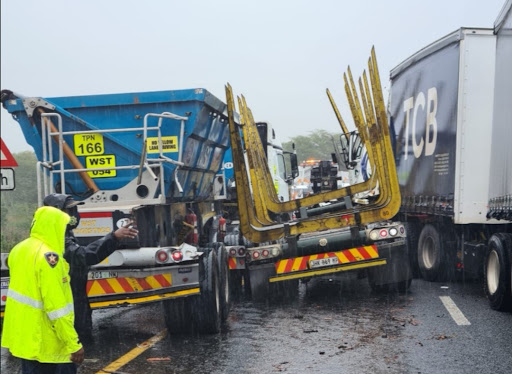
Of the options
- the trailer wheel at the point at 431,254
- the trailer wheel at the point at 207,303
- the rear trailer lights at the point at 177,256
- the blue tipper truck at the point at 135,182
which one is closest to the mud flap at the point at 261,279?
the blue tipper truck at the point at 135,182

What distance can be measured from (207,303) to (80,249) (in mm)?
2998

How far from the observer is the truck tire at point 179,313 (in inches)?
332

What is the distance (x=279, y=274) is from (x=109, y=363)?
3584 mm

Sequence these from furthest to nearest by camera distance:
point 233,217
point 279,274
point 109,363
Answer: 1. point 233,217
2. point 279,274
3. point 109,363

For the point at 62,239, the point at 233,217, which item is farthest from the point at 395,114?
the point at 62,239

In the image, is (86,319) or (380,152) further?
(380,152)

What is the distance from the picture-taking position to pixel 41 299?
450 centimetres

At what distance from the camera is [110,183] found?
351 inches

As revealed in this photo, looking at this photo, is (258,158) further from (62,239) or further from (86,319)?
(62,239)

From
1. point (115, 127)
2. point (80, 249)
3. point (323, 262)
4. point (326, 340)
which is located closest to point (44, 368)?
point (80, 249)

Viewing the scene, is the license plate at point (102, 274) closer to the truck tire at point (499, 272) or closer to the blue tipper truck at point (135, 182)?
the blue tipper truck at point (135, 182)

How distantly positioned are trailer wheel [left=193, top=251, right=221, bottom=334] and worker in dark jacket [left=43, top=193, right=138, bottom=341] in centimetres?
125

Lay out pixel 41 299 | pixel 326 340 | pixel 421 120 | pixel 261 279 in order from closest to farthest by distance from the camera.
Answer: pixel 41 299 < pixel 326 340 < pixel 261 279 < pixel 421 120

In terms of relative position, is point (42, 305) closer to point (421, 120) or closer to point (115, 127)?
point (115, 127)
